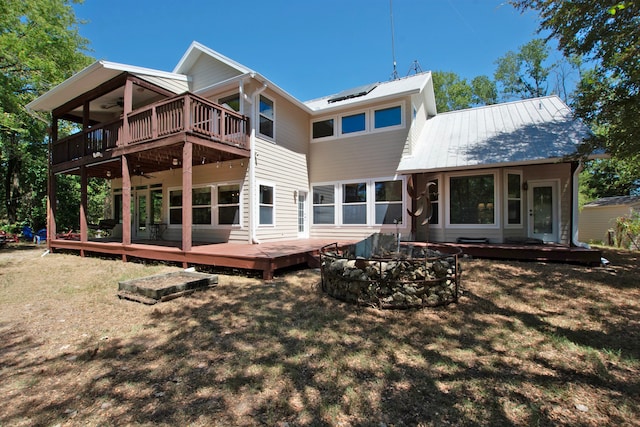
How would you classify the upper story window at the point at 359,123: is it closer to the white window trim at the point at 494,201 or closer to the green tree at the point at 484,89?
the white window trim at the point at 494,201

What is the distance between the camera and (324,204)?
12.0 metres

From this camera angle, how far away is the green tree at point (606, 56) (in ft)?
19.9

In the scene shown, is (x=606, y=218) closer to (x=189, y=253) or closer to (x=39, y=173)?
(x=189, y=253)

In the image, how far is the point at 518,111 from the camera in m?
11.2

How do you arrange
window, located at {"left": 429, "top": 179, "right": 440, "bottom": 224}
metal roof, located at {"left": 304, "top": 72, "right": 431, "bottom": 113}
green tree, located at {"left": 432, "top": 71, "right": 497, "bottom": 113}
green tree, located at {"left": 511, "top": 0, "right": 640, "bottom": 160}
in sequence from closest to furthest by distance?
1. green tree, located at {"left": 511, "top": 0, "right": 640, "bottom": 160}
2. window, located at {"left": 429, "top": 179, "right": 440, "bottom": 224}
3. metal roof, located at {"left": 304, "top": 72, "right": 431, "bottom": 113}
4. green tree, located at {"left": 432, "top": 71, "right": 497, "bottom": 113}

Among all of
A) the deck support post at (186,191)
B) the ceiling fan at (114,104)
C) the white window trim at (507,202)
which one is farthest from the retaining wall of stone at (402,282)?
the ceiling fan at (114,104)

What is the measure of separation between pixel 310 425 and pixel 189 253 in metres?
6.43

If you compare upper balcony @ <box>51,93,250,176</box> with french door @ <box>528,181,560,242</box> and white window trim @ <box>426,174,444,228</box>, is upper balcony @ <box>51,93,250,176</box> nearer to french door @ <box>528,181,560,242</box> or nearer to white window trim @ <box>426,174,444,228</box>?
white window trim @ <box>426,174,444,228</box>

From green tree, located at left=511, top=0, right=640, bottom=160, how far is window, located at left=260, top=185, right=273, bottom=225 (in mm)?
8545

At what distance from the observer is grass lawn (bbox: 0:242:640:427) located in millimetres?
2416

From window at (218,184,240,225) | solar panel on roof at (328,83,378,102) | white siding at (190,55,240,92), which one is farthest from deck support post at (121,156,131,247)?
solar panel on roof at (328,83,378,102)

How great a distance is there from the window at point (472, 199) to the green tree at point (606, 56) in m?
2.70

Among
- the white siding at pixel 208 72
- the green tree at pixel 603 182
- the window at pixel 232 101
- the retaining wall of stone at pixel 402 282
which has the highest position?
the white siding at pixel 208 72

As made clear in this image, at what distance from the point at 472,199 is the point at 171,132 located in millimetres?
8914
